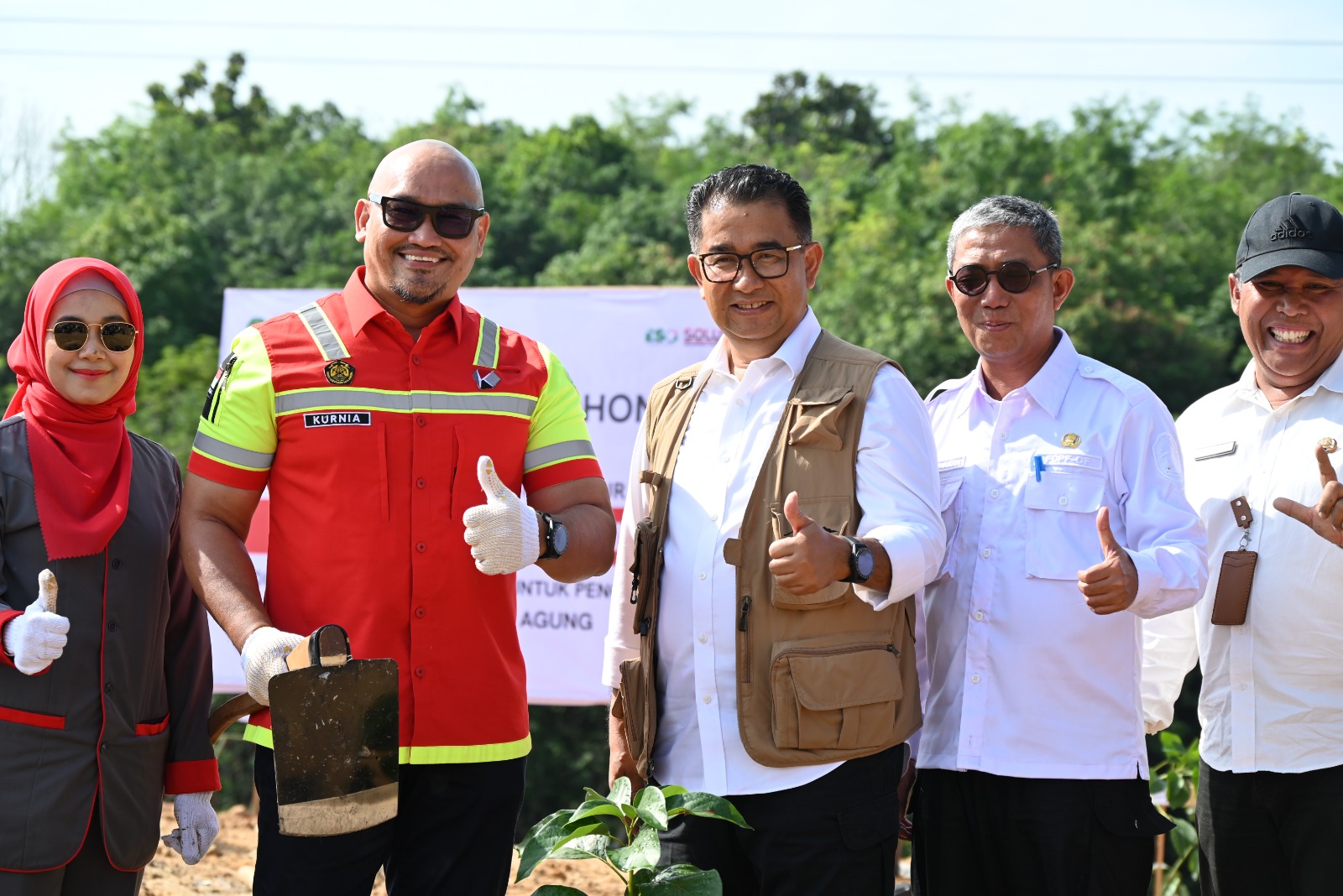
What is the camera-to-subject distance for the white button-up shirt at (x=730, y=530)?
266 cm

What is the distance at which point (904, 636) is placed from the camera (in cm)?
278

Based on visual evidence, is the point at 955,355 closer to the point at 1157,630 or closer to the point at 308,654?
the point at 1157,630

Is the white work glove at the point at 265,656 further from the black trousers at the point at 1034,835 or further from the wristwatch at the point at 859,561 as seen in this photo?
the black trousers at the point at 1034,835

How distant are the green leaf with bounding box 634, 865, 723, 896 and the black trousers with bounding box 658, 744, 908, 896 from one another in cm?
26

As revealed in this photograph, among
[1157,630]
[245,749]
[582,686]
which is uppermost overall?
[1157,630]

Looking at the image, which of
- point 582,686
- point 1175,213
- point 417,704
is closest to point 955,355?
point 1175,213

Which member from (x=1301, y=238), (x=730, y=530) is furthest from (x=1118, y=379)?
(x=730, y=530)

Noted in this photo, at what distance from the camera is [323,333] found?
113 inches

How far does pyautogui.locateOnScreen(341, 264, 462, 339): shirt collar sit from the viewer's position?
2861 millimetres

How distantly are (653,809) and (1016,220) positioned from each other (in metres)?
1.63

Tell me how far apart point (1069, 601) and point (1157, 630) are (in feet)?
1.92

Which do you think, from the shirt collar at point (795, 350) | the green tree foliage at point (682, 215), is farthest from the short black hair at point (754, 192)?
the green tree foliage at point (682, 215)

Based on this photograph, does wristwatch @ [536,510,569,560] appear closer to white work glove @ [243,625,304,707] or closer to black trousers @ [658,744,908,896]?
white work glove @ [243,625,304,707]

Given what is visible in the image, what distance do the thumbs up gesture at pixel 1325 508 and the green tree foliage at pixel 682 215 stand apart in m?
9.56
